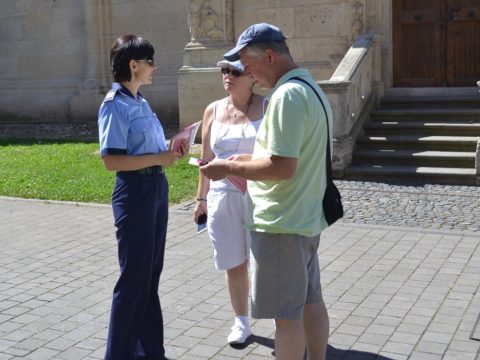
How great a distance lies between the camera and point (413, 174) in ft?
35.2

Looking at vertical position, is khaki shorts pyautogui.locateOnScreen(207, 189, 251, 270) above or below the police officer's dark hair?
below

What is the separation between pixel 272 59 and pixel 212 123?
1330mm

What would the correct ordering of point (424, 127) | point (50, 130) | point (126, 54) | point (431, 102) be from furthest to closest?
point (50, 130) < point (431, 102) < point (424, 127) < point (126, 54)

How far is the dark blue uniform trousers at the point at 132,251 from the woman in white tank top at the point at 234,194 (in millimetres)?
510

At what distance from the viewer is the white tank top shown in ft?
15.8

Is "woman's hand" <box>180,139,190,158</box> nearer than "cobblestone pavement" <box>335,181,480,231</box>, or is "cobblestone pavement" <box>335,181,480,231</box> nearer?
"woman's hand" <box>180,139,190,158</box>

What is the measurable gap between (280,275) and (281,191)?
1.40ft

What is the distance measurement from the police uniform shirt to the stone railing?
691cm

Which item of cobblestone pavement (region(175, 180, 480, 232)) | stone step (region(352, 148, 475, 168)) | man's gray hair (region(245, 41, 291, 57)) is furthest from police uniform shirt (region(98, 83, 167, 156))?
stone step (region(352, 148, 475, 168))

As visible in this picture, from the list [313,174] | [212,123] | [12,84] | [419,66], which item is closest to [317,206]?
[313,174]

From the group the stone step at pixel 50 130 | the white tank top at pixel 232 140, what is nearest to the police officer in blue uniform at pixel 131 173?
the white tank top at pixel 232 140

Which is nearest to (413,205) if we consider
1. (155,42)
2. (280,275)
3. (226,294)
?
(226,294)

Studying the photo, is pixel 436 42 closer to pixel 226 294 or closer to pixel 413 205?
pixel 413 205

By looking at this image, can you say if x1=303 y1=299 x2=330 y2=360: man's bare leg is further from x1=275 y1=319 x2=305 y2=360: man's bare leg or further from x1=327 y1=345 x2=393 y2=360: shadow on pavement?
x1=327 y1=345 x2=393 y2=360: shadow on pavement
